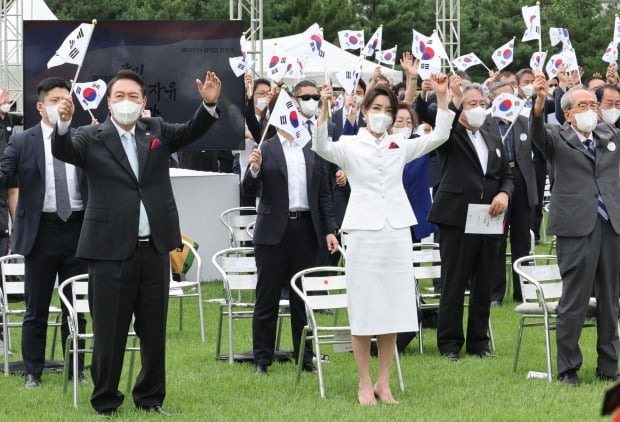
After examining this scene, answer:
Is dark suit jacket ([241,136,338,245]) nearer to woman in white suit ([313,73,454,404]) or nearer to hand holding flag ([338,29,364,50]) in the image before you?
woman in white suit ([313,73,454,404])

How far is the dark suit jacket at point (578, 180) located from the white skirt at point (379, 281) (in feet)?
4.02

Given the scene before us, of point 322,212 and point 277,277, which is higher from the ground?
point 322,212

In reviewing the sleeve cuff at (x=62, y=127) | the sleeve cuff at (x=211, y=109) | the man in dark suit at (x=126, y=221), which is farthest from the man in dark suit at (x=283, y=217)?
the sleeve cuff at (x=62, y=127)

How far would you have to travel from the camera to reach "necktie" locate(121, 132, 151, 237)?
848 cm

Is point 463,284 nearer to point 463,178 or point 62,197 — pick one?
A: point 463,178

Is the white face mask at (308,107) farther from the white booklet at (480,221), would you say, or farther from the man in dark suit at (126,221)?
the man in dark suit at (126,221)

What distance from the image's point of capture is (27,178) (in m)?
9.68

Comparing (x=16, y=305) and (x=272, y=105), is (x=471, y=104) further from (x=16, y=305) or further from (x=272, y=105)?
(x=16, y=305)

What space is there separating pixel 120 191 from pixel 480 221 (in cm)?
360

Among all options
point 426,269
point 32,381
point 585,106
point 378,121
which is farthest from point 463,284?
point 32,381

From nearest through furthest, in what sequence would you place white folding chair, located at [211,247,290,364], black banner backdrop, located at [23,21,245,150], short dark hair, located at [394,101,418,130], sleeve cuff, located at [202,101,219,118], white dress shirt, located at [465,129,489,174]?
sleeve cuff, located at [202,101,219,118] → white folding chair, located at [211,247,290,364] → white dress shirt, located at [465,129,489,174] → short dark hair, located at [394,101,418,130] → black banner backdrop, located at [23,21,245,150]

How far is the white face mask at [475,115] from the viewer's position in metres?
10.8

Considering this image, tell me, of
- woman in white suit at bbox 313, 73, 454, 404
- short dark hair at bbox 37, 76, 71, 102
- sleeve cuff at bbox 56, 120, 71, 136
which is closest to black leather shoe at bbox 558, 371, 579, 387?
woman in white suit at bbox 313, 73, 454, 404

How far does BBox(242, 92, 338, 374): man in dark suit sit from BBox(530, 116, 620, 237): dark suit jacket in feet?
5.70
